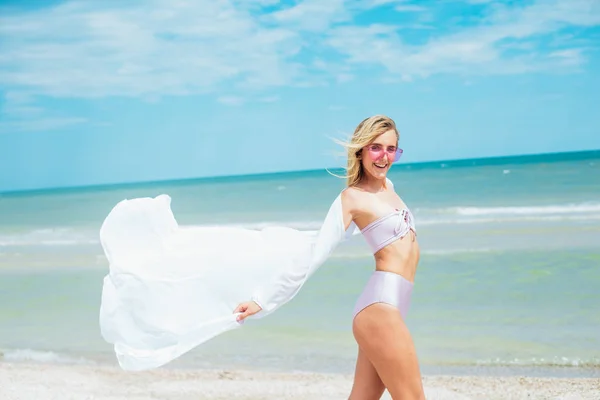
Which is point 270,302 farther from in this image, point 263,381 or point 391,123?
point 263,381

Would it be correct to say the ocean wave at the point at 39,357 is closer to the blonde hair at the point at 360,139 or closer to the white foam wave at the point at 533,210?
the blonde hair at the point at 360,139

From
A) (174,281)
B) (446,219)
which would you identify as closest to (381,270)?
(174,281)

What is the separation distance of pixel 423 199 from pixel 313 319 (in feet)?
78.0

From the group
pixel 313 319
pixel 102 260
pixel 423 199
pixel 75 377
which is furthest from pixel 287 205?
pixel 75 377

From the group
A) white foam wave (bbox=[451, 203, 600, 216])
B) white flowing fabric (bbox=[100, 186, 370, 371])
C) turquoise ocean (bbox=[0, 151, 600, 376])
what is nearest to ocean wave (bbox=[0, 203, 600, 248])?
white foam wave (bbox=[451, 203, 600, 216])

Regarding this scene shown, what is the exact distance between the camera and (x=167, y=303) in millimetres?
3932

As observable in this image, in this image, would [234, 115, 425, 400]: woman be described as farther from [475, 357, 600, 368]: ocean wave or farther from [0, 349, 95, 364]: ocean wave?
[0, 349, 95, 364]: ocean wave

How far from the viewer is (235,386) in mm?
6270

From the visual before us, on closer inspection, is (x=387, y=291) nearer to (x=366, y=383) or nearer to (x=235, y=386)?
(x=366, y=383)

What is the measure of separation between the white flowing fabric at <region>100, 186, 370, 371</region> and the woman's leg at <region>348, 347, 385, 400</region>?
2.21ft

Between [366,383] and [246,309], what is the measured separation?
75 centimetres

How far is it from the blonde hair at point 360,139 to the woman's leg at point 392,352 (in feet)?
2.33

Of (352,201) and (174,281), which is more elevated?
(352,201)

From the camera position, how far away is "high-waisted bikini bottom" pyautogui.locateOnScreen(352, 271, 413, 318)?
3.58 metres
